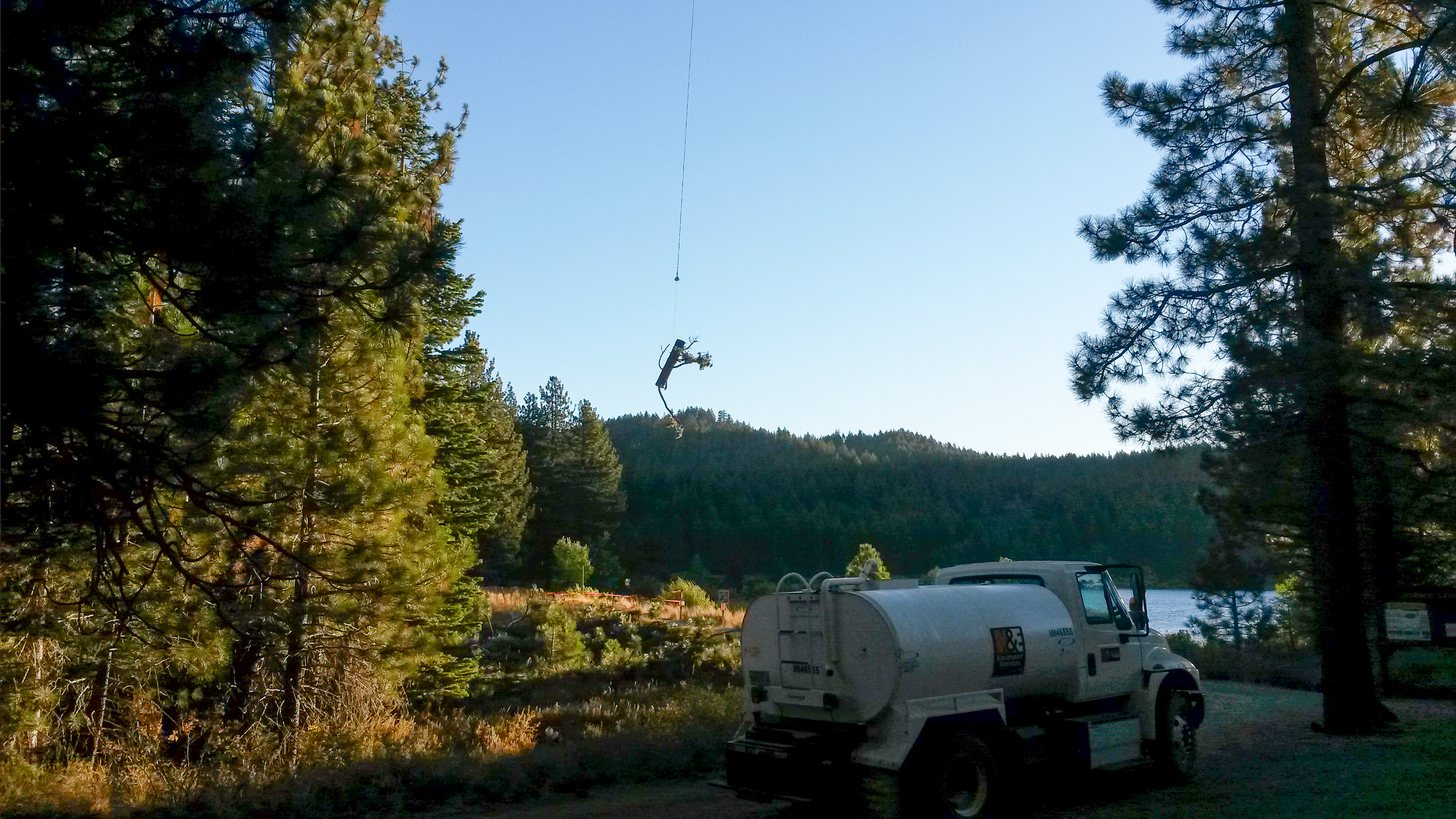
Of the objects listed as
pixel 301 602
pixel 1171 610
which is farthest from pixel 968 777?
pixel 1171 610

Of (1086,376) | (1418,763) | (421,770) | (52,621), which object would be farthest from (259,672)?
(1418,763)

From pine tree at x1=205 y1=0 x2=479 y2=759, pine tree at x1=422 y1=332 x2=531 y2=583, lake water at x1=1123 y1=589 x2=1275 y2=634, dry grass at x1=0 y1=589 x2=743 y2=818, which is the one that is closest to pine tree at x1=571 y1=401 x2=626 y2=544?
pine tree at x1=422 y1=332 x2=531 y2=583

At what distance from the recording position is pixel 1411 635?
14.8 metres

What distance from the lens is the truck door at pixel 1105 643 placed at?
430 inches

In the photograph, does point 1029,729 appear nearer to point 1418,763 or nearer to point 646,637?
point 1418,763

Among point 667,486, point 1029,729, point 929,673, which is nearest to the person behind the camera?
point 929,673

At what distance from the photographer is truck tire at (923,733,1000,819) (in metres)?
9.27

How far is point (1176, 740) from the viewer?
11688 millimetres

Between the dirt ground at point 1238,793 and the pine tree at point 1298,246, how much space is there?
6.94ft

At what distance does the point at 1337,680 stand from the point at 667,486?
8686cm

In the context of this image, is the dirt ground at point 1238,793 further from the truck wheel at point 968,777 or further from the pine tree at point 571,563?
the pine tree at point 571,563

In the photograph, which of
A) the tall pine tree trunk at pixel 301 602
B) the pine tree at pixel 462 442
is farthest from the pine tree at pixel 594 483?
the tall pine tree trunk at pixel 301 602

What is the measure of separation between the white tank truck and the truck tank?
0.05 ft

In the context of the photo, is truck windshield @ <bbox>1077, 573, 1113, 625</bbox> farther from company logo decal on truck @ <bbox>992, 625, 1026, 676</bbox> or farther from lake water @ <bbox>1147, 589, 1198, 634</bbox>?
lake water @ <bbox>1147, 589, 1198, 634</bbox>
